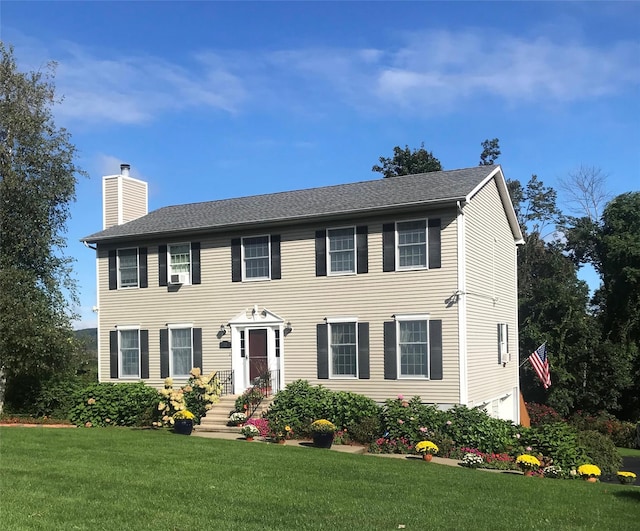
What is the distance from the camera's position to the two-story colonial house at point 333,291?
1641 centimetres

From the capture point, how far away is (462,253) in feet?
53.0

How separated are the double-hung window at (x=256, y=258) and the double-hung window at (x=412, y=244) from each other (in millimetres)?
3962

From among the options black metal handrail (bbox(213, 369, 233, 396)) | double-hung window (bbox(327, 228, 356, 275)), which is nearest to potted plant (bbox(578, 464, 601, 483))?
double-hung window (bbox(327, 228, 356, 275))

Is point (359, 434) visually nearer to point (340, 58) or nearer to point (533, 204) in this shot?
point (340, 58)

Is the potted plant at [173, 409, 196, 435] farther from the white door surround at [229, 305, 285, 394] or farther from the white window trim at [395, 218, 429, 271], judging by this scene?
the white window trim at [395, 218, 429, 271]

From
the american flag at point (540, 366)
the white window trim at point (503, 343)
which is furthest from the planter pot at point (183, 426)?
the american flag at point (540, 366)

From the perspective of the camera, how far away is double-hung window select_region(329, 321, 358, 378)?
56.7ft

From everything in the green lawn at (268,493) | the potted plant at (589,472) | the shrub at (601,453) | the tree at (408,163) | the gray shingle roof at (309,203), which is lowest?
the shrub at (601,453)

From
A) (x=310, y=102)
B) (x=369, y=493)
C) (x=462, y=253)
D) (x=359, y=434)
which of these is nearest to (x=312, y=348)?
(x=359, y=434)

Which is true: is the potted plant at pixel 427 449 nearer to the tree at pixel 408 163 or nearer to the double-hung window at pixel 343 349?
the double-hung window at pixel 343 349

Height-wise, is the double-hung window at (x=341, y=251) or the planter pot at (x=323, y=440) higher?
the double-hung window at (x=341, y=251)

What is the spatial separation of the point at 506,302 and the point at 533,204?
2063cm

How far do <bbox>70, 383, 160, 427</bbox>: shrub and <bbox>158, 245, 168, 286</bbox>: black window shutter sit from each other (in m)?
3.34

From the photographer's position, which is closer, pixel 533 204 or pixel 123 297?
pixel 123 297
